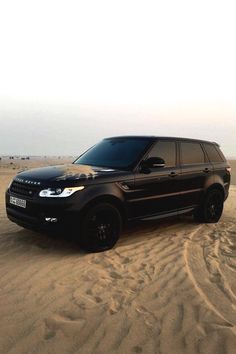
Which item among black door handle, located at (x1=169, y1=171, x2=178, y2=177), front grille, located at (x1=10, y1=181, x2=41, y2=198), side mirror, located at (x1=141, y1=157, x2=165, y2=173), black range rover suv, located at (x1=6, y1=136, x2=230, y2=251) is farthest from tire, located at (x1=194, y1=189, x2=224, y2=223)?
front grille, located at (x1=10, y1=181, x2=41, y2=198)

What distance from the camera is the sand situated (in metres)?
3.59

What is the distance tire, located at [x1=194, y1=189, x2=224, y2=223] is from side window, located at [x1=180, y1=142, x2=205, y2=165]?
749mm

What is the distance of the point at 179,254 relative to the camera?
628cm

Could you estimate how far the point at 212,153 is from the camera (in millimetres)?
8914

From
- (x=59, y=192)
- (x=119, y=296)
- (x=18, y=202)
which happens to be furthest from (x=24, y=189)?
(x=119, y=296)

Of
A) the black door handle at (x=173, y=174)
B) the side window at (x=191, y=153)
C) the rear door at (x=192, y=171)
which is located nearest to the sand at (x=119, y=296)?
the rear door at (x=192, y=171)

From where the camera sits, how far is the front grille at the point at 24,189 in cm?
606

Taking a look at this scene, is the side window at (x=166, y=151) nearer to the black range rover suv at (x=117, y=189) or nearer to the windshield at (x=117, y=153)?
the black range rover suv at (x=117, y=189)

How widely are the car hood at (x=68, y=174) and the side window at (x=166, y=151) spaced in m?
1.01

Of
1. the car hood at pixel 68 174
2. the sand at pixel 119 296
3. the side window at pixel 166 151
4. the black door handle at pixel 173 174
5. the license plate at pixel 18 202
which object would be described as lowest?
the sand at pixel 119 296

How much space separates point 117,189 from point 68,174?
803mm

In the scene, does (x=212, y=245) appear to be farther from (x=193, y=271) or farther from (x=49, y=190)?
(x=49, y=190)

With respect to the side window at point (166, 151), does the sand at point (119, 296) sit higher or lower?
lower

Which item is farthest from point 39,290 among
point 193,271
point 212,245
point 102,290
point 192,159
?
point 192,159
